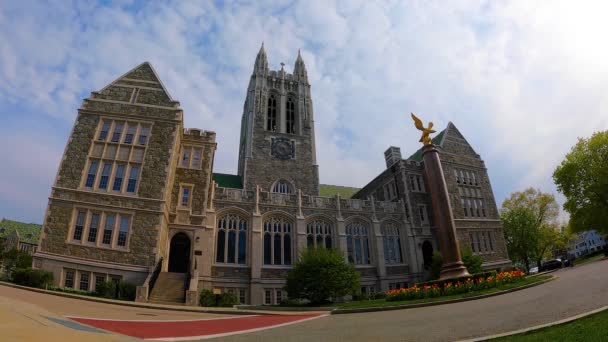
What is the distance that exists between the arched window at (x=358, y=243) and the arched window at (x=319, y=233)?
191cm

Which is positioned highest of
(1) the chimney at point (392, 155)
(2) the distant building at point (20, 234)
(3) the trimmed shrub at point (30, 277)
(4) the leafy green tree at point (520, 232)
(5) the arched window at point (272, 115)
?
(5) the arched window at point (272, 115)

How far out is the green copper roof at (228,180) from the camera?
39.8m

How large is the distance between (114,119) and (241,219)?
12671 mm

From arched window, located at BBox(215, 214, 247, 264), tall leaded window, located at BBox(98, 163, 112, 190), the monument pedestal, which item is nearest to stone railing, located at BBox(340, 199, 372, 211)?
arched window, located at BBox(215, 214, 247, 264)

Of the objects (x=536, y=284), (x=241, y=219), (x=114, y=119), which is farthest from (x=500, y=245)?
(x=114, y=119)

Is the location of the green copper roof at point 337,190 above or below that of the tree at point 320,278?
above

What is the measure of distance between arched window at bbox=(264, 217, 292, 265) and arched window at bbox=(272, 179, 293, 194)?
8.65m

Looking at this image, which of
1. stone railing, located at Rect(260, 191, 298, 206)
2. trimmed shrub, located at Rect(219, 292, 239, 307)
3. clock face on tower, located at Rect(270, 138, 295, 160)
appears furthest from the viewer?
clock face on tower, located at Rect(270, 138, 295, 160)

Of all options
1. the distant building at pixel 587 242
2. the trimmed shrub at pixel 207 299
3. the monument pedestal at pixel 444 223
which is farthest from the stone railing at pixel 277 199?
the distant building at pixel 587 242

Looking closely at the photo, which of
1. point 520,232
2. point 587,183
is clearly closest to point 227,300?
point 587,183

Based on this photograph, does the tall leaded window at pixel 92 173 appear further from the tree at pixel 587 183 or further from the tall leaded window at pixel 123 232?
the tree at pixel 587 183

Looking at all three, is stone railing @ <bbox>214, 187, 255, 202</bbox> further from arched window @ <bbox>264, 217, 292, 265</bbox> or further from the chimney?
the chimney

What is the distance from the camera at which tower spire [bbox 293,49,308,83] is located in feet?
168

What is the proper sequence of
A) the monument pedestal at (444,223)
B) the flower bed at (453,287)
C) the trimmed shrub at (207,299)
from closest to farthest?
the flower bed at (453,287), the monument pedestal at (444,223), the trimmed shrub at (207,299)
